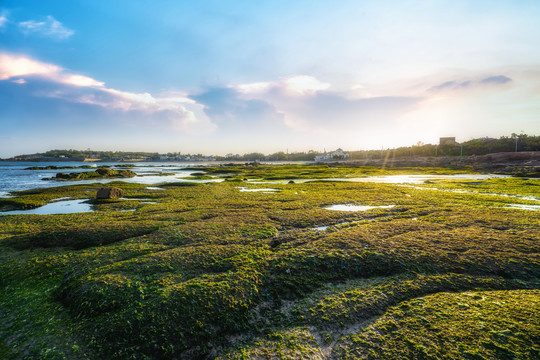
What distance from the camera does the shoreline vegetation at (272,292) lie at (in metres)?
4.88

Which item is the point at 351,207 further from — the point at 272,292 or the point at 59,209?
the point at 59,209

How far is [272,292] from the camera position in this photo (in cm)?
666

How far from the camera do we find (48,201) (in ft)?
72.1

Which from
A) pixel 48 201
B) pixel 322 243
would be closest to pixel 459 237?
pixel 322 243

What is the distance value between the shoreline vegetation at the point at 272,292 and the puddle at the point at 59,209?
7207mm

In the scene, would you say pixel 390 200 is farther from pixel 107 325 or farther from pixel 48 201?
pixel 48 201

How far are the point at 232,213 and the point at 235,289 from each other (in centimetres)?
866

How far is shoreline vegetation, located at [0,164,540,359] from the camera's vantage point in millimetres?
4875

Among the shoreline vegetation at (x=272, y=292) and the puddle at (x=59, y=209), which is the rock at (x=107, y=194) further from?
the shoreline vegetation at (x=272, y=292)

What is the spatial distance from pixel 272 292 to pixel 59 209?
68.0 feet

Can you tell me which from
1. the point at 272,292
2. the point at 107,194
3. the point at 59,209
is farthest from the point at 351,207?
the point at 59,209

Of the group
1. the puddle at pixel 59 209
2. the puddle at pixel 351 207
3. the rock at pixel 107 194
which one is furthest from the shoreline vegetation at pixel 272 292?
the rock at pixel 107 194

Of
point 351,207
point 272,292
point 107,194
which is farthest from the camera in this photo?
point 107,194

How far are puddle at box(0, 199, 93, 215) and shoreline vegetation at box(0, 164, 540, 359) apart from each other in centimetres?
721
